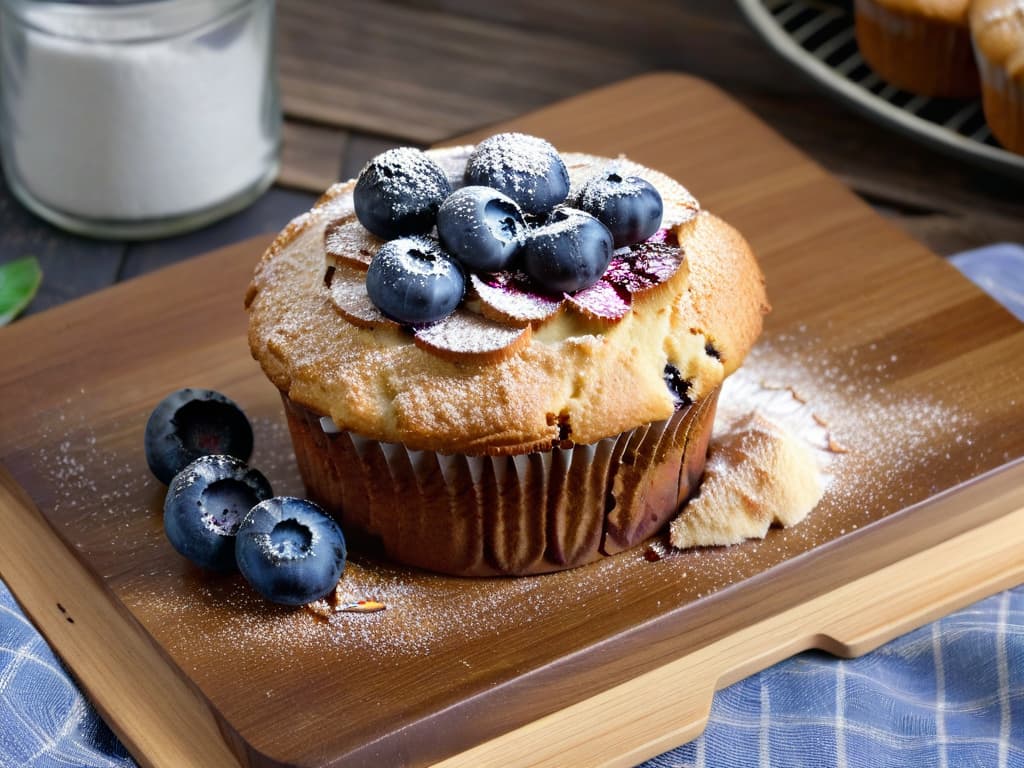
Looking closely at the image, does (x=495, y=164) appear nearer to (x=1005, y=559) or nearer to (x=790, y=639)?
(x=790, y=639)

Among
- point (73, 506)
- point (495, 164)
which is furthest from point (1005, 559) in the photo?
point (73, 506)

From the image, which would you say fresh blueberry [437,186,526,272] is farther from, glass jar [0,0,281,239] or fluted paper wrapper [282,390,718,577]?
glass jar [0,0,281,239]

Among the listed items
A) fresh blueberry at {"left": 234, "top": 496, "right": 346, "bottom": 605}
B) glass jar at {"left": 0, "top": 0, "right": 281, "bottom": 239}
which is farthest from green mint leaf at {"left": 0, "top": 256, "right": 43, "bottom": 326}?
fresh blueberry at {"left": 234, "top": 496, "right": 346, "bottom": 605}

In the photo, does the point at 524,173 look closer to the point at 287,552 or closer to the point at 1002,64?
the point at 287,552

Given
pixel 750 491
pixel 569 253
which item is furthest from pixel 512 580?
pixel 569 253

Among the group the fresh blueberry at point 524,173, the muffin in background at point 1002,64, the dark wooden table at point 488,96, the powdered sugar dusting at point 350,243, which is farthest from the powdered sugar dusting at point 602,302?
the dark wooden table at point 488,96

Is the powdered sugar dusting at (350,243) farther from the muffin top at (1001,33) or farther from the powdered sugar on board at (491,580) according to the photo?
the muffin top at (1001,33)
